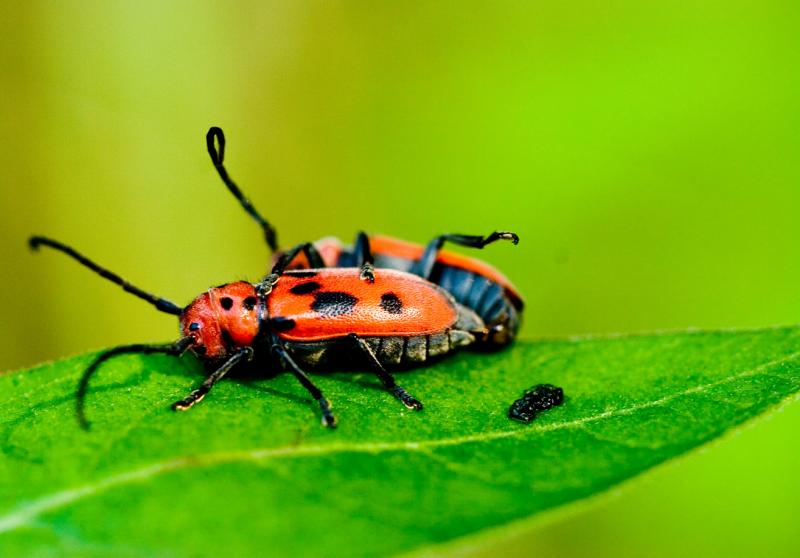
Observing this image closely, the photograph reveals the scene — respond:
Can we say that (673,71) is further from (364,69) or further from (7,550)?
(7,550)

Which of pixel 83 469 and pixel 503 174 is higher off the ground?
pixel 503 174

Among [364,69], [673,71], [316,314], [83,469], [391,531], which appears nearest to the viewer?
[391,531]

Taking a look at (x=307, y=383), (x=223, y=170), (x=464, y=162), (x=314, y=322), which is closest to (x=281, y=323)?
(x=314, y=322)

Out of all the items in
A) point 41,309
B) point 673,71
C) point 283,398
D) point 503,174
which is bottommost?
point 41,309

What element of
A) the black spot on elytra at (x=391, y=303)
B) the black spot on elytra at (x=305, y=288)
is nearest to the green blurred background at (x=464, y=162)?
the black spot on elytra at (x=391, y=303)

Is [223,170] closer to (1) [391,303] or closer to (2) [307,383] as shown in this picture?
(1) [391,303]

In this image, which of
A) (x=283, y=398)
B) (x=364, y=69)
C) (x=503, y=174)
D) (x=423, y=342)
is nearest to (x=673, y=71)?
(x=503, y=174)
